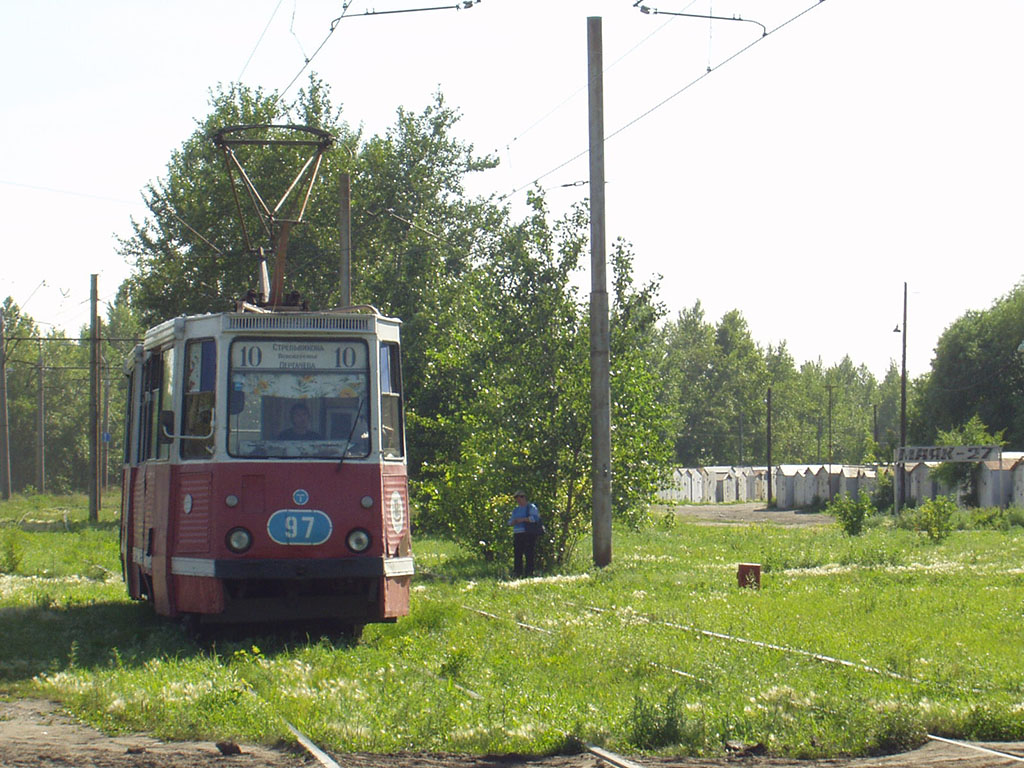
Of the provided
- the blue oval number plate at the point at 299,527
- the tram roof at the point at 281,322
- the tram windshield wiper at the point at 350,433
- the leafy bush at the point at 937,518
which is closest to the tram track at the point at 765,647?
the blue oval number plate at the point at 299,527

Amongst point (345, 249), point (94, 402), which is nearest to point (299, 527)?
point (345, 249)

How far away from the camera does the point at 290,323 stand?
11.7 meters

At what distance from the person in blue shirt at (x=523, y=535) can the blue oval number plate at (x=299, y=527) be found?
9249mm

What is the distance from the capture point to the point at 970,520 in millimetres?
42156

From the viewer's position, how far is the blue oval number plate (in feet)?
36.9

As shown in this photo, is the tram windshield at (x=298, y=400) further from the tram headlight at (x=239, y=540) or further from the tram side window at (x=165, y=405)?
the tram side window at (x=165, y=405)

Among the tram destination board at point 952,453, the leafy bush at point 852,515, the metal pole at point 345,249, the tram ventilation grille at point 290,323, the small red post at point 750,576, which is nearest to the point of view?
the tram ventilation grille at point 290,323

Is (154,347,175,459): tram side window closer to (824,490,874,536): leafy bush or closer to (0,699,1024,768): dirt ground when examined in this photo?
(0,699,1024,768): dirt ground

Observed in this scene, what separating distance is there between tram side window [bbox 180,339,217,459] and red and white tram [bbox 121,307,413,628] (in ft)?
0.05

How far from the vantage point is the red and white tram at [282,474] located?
442 inches

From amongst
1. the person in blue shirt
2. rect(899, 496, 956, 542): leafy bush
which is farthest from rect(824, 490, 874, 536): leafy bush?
the person in blue shirt

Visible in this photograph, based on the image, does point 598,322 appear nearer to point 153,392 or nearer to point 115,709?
point 153,392

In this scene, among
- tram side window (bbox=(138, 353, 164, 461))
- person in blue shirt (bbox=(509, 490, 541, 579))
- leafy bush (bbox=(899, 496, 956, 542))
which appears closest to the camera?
tram side window (bbox=(138, 353, 164, 461))

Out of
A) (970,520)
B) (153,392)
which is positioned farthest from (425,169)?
(153,392)
